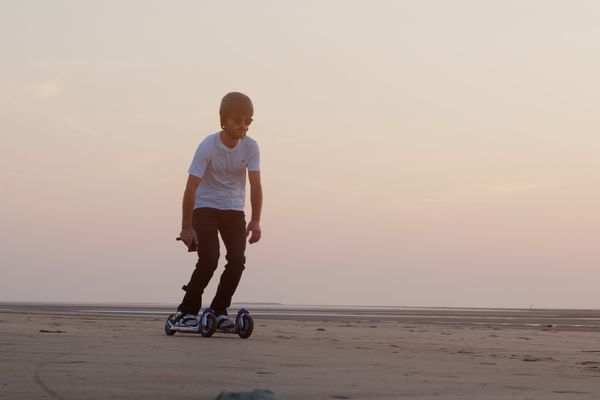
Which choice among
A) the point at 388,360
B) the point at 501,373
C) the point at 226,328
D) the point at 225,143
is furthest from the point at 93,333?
the point at 501,373

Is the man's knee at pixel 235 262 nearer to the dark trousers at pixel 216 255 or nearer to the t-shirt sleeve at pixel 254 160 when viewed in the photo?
the dark trousers at pixel 216 255

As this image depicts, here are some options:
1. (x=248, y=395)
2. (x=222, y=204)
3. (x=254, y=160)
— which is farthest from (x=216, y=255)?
(x=248, y=395)

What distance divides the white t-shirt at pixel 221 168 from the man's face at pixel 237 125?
184 millimetres

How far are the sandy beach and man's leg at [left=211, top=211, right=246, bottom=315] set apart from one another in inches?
44.0

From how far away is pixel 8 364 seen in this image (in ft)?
19.0

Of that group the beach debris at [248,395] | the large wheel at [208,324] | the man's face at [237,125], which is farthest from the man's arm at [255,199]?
the beach debris at [248,395]

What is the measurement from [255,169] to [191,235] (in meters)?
0.90

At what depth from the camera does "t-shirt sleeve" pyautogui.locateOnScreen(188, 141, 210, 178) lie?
10.3 m

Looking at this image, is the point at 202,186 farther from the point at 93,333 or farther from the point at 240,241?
the point at 93,333

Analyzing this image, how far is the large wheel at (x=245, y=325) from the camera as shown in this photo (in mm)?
9836

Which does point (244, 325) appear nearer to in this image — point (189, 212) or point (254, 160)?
point (189, 212)

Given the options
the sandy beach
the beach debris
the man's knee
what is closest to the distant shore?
the man's knee

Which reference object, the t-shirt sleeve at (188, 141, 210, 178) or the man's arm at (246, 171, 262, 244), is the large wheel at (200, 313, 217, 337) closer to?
the man's arm at (246, 171, 262, 244)

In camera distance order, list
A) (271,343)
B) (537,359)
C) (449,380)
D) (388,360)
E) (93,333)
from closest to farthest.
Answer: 1. (449,380)
2. (388,360)
3. (537,359)
4. (271,343)
5. (93,333)
